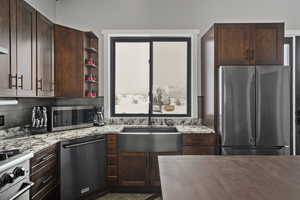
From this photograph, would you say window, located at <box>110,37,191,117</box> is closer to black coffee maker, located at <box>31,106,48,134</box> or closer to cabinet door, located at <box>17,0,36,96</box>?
black coffee maker, located at <box>31,106,48,134</box>

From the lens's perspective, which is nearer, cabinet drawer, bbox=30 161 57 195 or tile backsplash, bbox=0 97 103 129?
cabinet drawer, bbox=30 161 57 195

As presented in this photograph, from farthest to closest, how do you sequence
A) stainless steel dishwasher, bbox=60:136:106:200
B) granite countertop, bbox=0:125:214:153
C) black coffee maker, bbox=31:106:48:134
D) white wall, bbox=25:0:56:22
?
white wall, bbox=25:0:56:22, black coffee maker, bbox=31:106:48:134, stainless steel dishwasher, bbox=60:136:106:200, granite countertop, bbox=0:125:214:153

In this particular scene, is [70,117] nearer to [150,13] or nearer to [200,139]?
[200,139]

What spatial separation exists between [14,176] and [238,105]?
2.42 m

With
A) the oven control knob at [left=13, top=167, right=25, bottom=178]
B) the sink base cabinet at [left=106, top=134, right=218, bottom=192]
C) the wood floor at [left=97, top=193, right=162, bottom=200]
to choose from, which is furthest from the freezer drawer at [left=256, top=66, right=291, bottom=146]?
the oven control knob at [left=13, top=167, right=25, bottom=178]

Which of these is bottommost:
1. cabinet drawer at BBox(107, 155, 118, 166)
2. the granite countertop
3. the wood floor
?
the wood floor

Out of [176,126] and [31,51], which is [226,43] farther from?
[31,51]

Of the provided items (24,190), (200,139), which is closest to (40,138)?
(24,190)

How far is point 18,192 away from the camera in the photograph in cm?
195

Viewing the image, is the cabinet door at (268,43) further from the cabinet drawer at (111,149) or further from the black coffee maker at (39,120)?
the black coffee maker at (39,120)

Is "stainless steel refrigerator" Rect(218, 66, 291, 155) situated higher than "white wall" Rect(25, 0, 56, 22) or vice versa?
"white wall" Rect(25, 0, 56, 22)

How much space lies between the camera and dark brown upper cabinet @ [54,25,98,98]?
138 inches

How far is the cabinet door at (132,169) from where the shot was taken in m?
Result: 3.59

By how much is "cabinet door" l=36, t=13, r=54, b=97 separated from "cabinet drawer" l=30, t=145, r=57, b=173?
663 millimetres
